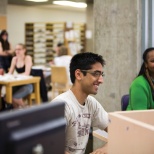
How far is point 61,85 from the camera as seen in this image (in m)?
7.90

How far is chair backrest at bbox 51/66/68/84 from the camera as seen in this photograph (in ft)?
25.0

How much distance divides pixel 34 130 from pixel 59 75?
655 centimetres

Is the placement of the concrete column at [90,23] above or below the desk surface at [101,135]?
above

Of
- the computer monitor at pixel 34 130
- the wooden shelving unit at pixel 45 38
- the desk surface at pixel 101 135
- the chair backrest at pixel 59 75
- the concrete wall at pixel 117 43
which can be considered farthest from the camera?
the wooden shelving unit at pixel 45 38

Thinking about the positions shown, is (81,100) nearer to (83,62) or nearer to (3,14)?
(83,62)

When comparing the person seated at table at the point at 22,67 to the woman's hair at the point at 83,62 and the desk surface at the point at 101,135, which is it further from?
the woman's hair at the point at 83,62

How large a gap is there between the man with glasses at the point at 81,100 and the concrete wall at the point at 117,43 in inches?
60.3

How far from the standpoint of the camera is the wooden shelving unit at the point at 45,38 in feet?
43.7

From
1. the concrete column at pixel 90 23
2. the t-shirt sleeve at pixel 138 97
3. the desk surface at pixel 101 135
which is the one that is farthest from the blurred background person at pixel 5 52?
the desk surface at pixel 101 135

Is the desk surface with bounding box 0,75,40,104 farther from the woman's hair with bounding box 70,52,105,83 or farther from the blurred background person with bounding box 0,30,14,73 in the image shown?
the woman's hair with bounding box 70,52,105,83

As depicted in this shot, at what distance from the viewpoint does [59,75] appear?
7.71 meters

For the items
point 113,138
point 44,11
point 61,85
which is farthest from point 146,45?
point 44,11

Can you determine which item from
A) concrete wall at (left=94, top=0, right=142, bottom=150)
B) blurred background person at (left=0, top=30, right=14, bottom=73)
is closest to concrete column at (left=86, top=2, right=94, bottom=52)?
blurred background person at (left=0, top=30, right=14, bottom=73)

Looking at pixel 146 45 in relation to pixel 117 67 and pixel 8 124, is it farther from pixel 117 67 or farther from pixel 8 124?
pixel 8 124
